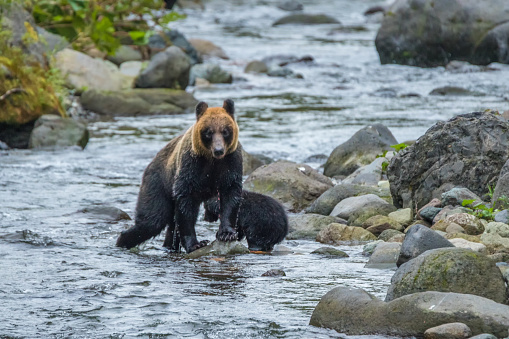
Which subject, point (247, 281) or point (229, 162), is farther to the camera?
point (229, 162)

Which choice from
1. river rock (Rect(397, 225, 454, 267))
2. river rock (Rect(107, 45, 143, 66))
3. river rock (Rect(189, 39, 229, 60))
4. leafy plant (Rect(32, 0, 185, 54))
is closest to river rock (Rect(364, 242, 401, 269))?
river rock (Rect(397, 225, 454, 267))

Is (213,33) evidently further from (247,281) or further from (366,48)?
(247,281)

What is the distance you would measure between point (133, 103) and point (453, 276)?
1251cm

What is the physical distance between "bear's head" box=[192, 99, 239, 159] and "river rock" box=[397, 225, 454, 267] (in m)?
1.68

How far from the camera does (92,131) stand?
49.2 feet

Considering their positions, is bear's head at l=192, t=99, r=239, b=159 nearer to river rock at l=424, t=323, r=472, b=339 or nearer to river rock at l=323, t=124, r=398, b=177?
river rock at l=424, t=323, r=472, b=339

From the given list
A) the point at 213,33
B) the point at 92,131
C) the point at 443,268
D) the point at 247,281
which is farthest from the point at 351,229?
the point at 213,33

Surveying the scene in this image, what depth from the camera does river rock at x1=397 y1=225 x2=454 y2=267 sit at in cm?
601

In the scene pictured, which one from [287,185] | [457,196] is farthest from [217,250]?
[287,185]

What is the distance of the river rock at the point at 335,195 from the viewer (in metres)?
8.86

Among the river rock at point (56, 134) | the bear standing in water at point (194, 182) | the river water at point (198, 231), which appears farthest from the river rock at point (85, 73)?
the bear standing in water at point (194, 182)

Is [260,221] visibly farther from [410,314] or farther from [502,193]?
[410,314]

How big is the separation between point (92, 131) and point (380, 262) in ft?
31.1

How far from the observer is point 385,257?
259 inches
